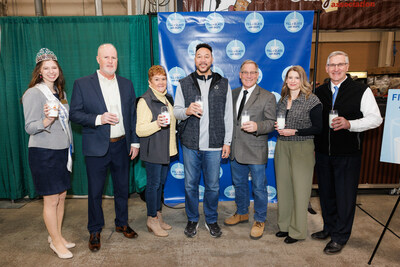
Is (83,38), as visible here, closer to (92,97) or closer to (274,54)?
(92,97)

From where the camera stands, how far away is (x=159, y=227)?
300 cm

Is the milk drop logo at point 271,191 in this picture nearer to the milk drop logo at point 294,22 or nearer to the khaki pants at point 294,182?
the khaki pants at point 294,182

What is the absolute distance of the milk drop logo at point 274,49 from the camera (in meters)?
3.62

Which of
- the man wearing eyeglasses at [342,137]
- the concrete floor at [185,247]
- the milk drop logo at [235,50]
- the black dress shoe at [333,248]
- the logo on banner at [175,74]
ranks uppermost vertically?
the milk drop logo at [235,50]

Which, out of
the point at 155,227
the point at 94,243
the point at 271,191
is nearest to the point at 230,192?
the point at 271,191

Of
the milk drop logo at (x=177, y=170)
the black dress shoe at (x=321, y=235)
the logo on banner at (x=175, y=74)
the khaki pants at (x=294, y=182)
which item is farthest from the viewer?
the milk drop logo at (x=177, y=170)

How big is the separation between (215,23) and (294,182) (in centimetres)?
227

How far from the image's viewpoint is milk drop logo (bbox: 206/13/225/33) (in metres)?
3.58

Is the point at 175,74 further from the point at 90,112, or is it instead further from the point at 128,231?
the point at 128,231

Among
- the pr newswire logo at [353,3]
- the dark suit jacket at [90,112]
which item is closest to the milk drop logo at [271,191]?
the dark suit jacket at [90,112]

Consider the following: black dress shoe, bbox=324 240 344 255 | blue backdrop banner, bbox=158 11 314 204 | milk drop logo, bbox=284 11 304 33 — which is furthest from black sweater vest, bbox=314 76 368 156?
milk drop logo, bbox=284 11 304 33

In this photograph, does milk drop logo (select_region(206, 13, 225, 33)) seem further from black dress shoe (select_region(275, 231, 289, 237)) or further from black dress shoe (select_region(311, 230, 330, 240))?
black dress shoe (select_region(311, 230, 330, 240))

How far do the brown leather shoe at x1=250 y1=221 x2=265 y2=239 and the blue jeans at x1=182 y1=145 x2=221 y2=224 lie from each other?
0.44 m

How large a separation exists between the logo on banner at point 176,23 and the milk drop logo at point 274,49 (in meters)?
1.17
